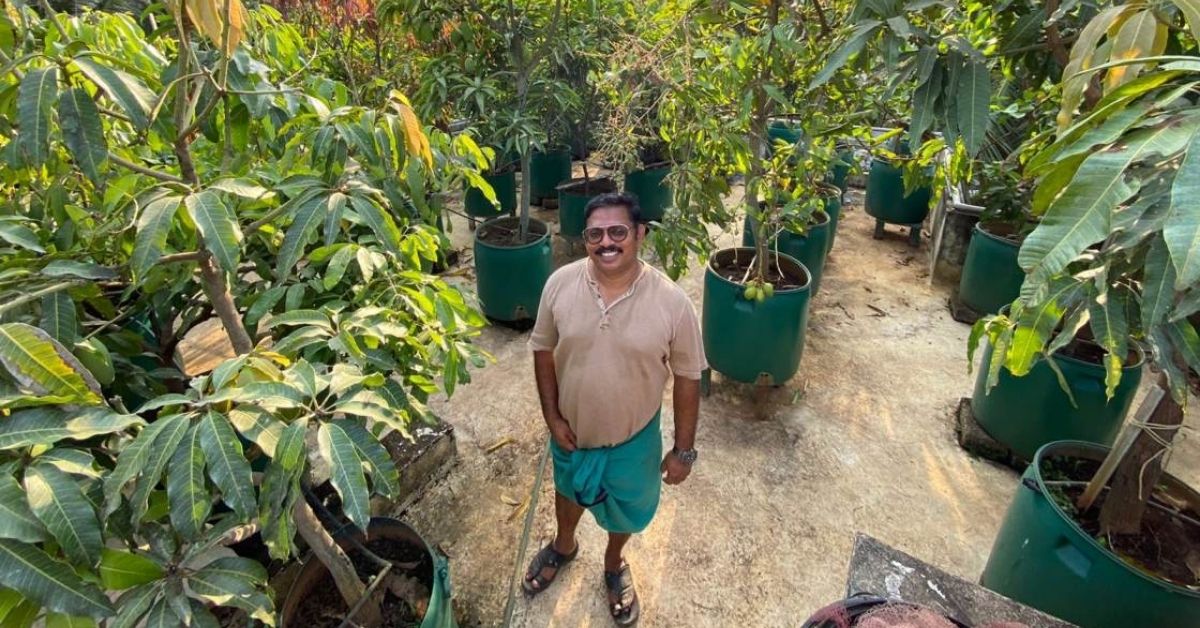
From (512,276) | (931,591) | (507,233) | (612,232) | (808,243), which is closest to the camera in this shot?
(931,591)

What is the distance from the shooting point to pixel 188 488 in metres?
0.77

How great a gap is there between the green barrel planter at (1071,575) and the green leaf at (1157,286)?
102 cm

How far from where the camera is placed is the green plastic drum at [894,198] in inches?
174

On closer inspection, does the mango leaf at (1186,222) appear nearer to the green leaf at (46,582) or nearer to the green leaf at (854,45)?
the green leaf at (854,45)

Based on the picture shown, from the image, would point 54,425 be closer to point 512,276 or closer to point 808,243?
point 512,276

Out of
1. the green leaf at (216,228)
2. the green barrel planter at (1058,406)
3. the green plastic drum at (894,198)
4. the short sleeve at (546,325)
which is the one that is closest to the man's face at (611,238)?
the short sleeve at (546,325)

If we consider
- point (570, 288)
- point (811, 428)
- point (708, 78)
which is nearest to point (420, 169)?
point (570, 288)

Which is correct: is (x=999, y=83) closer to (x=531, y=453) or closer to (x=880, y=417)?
(x=880, y=417)

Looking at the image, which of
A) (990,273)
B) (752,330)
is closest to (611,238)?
(752,330)

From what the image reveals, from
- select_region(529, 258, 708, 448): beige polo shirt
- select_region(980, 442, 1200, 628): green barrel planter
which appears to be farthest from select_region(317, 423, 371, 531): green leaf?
select_region(980, 442, 1200, 628): green barrel planter

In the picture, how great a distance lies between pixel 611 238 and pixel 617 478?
0.74m

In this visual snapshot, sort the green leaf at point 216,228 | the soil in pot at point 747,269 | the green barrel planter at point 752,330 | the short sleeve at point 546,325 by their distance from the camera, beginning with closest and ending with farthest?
the green leaf at point 216,228 < the short sleeve at point 546,325 < the green barrel planter at point 752,330 < the soil in pot at point 747,269

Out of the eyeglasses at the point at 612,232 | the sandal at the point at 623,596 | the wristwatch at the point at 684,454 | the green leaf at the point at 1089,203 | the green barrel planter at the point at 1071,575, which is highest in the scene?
the green leaf at the point at 1089,203

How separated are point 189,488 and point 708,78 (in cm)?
209
